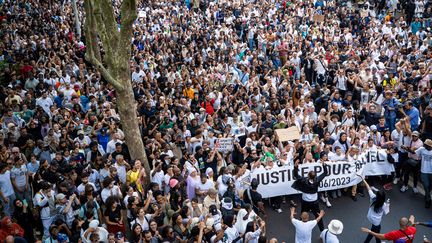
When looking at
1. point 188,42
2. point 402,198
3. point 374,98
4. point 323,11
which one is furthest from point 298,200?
point 323,11

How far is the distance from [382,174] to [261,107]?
366 cm

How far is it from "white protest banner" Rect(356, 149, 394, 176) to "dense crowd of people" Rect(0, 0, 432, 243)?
0.16 metres

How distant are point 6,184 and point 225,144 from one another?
4786 mm

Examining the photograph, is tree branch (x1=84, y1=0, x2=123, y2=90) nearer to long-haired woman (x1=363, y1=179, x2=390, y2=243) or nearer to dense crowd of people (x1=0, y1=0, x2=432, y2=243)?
dense crowd of people (x1=0, y1=0, x2=432, y2=243)

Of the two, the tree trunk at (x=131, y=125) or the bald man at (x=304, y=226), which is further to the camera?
the tree trunk at (x=131, y=125)

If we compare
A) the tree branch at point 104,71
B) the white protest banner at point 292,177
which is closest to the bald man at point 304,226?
the white protest banner at point 292,177

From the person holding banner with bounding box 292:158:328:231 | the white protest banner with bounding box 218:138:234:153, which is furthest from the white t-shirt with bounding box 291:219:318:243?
the white protest banner with bounding box 218:138:234:153

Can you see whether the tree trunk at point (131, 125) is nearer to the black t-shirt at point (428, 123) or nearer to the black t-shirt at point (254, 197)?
the black t-shirt at point (254, 197)

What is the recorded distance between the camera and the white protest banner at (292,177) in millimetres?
9516

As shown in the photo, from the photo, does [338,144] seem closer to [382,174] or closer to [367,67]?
[382,174]

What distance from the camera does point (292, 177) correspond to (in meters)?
9.66

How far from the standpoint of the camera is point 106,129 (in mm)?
10344

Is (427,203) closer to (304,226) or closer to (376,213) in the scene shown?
(376,213)

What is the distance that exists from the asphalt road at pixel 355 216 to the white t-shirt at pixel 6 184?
207 inches
